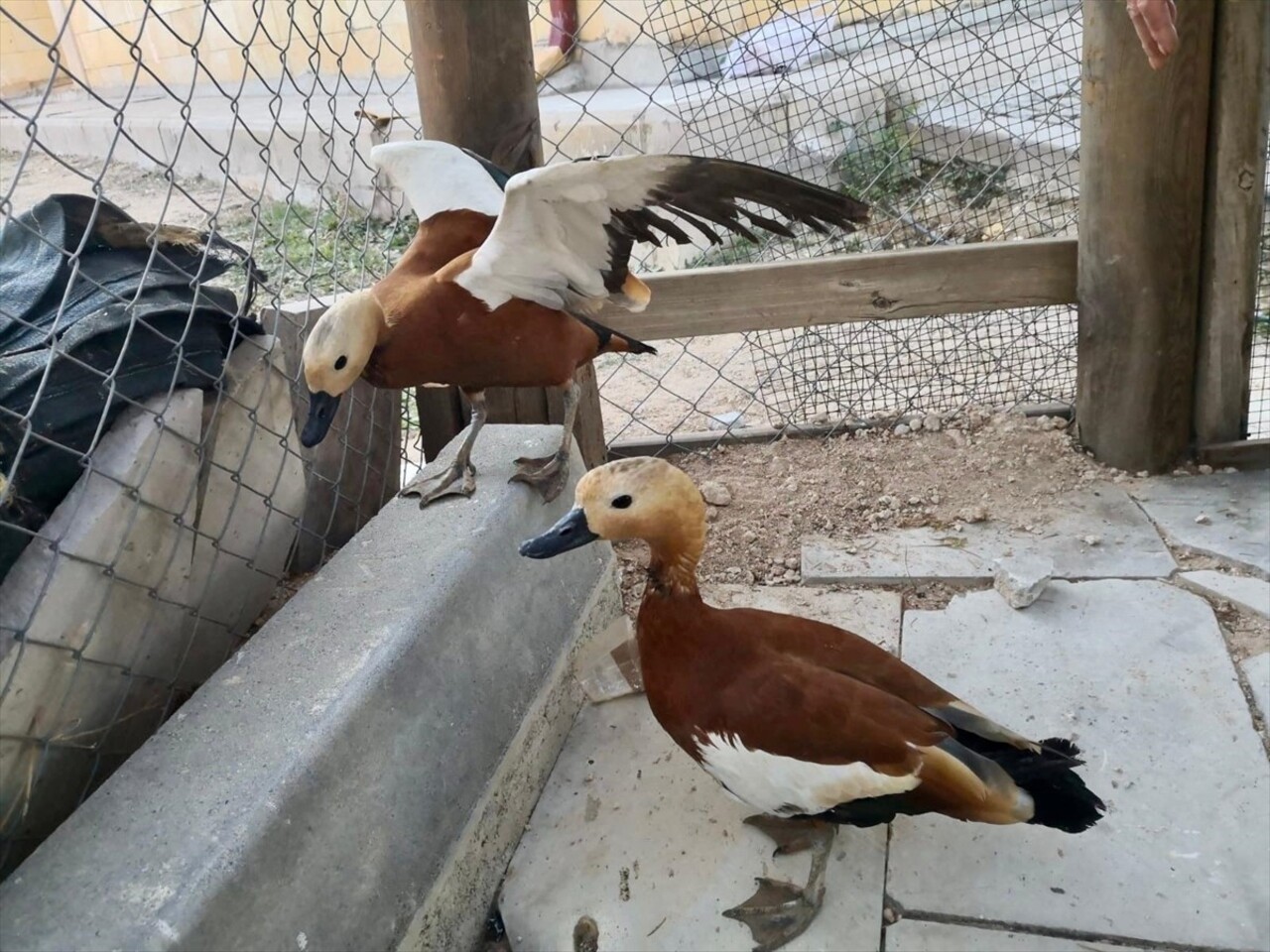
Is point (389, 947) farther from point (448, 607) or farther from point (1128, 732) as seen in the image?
point (1128, 732)

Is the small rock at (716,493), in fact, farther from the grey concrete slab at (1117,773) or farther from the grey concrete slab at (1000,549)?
the grey concrete slab at (1117,773)

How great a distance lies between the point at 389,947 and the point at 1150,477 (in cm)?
213

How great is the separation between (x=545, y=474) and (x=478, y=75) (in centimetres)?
90

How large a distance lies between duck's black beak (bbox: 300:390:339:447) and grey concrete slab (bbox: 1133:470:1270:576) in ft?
6.05

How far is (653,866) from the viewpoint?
5.13 ft

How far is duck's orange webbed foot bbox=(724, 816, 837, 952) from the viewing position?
1.42 metres

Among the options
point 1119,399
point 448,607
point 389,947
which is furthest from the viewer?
point 1119,399

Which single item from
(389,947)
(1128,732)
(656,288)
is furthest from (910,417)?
(389,947)

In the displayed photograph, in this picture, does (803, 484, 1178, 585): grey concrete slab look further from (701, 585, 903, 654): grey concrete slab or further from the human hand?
the human hand

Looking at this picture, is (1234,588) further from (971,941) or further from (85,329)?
(85,329)

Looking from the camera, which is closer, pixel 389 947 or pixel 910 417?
pixel 389 947

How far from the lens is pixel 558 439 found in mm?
2104

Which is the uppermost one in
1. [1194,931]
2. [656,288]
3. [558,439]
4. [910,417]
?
[656,288]

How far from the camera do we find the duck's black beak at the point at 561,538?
143cm
